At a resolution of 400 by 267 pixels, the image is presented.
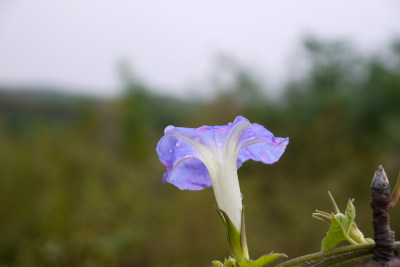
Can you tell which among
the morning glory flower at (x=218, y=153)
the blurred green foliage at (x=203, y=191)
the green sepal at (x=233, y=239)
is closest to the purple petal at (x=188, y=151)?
the morning glory flower at (x=218, y=153)

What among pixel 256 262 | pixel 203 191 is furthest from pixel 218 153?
pixel 203 191

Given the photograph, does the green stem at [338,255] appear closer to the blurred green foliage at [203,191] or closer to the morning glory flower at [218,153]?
the morning glory flower at [218,153]

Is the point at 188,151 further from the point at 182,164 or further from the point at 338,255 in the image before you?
the point at 338,255

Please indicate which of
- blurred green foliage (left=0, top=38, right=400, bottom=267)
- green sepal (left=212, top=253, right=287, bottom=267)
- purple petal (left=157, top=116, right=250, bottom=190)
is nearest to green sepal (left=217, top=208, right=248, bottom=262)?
green sepal (left=212, top=253, right=287, bottom=267)

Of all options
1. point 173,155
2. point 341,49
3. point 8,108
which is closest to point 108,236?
point 173,155

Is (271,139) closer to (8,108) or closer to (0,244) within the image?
(0,244)
